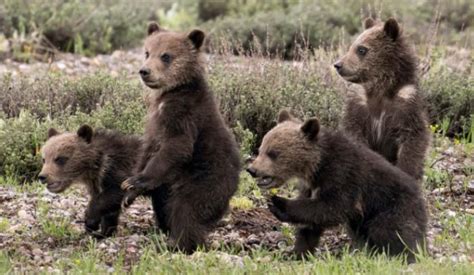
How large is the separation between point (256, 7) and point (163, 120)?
13.3m

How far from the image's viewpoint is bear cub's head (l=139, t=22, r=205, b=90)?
344 inches

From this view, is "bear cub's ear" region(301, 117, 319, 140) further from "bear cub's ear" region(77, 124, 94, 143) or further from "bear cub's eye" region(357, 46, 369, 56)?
"bear cub's ear" region(77, 124, 94, 143)

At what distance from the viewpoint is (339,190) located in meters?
8.06

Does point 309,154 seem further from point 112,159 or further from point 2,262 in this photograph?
point 2,262

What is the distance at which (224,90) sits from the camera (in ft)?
39.5

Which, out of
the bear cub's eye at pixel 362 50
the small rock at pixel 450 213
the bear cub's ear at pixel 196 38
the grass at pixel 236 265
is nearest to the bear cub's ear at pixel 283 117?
the bear cub's ear at pixel 196 38

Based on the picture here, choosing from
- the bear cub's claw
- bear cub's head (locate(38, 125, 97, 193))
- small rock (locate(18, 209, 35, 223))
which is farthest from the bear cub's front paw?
small rock (locate(18, 209, 35, 223))

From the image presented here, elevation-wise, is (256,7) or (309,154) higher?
(309,154)

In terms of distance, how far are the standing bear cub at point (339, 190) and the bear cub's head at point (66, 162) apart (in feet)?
5.17

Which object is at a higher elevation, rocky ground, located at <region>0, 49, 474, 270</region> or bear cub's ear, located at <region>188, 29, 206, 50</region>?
bear cub's ear, located at <region>188, 29, 206, 50</region>

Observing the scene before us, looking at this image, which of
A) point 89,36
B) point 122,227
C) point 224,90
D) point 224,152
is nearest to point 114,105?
point 224,90

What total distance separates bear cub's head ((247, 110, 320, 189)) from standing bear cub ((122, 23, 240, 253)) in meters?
0.32

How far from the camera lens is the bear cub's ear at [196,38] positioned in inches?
351

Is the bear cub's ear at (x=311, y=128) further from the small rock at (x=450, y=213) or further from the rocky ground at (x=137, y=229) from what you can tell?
the small rock at (x=450, y=213)
